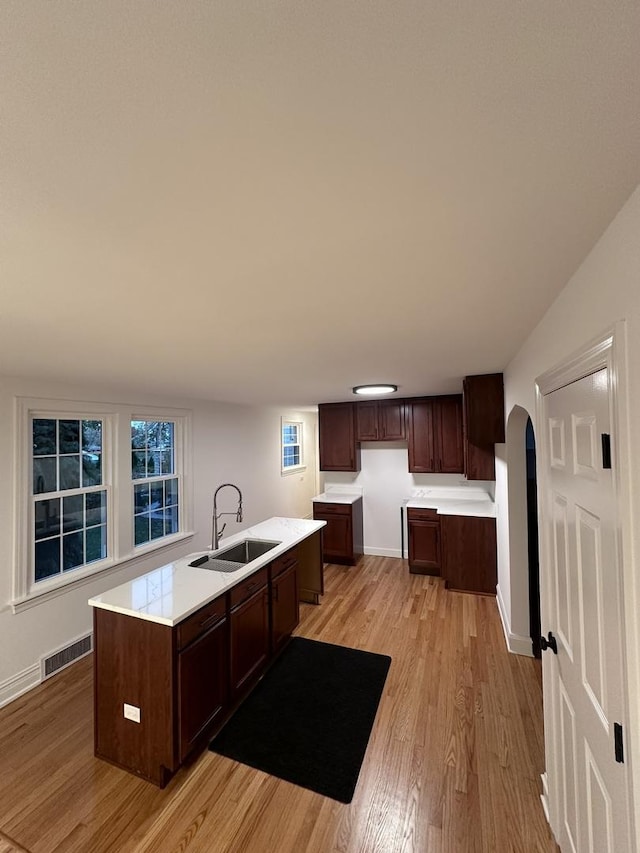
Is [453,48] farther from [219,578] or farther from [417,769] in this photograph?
[417,769]

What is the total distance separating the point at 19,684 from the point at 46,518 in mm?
1168

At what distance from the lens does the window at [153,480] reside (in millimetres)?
3728

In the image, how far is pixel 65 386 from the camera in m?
3.01

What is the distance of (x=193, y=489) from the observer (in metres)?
4.27

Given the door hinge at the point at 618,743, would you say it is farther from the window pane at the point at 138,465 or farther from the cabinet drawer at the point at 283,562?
the window pane at the point at 138,465

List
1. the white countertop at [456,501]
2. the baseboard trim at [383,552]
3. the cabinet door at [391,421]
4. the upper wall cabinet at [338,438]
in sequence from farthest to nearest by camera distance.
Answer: the baseboard trim at [383,552], the upper wall cabinet at [338,438], the cabinet door at [391,421], the white countertop at [456,501]

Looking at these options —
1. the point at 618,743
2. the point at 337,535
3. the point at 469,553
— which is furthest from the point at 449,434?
the point at 618,743

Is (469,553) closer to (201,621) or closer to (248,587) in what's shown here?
(248,587)

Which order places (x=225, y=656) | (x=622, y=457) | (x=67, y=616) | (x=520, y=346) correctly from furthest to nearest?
(x=67, y=616) → (x=225, y=656) → (x=520, y=346) → (x=622, y=457)

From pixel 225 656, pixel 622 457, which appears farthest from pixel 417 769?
pixel 622 457

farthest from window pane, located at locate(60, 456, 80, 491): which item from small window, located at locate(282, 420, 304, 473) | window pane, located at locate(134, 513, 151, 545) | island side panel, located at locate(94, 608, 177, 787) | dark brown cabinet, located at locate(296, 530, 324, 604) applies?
small window, located at locate(282, 420, 304, 473)

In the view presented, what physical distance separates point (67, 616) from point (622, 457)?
150 inches

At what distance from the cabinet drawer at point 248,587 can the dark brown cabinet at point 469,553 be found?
235cm

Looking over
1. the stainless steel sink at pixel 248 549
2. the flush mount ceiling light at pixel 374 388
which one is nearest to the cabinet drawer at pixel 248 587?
the stainless steel sink at pixel 248 549
